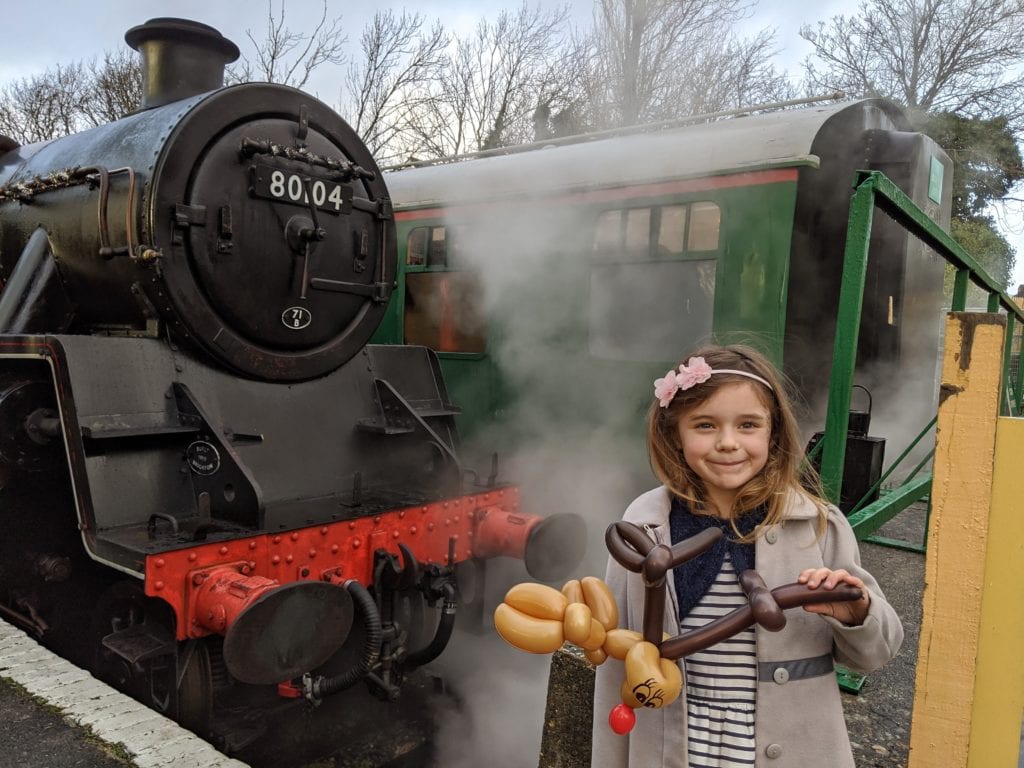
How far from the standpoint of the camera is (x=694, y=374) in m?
1.33

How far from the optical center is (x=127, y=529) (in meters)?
2.64

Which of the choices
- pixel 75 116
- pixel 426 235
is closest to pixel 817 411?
pixel 426 235

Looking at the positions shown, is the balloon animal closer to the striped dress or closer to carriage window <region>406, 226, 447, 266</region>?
the striped dress

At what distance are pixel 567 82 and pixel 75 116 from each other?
47.1 feet

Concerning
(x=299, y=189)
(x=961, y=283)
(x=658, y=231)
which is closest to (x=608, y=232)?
(x=658, y=231)

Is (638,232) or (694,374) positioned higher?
(638,232)

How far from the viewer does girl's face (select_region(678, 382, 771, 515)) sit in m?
1.32

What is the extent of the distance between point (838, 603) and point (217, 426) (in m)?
2.40

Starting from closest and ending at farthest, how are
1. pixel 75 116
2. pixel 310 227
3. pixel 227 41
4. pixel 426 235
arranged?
pixel 310 227 → pixel 227 41 → pixel 426 235 → pixel 75 116

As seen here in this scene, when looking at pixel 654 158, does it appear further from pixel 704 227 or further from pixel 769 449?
pixel 769 449

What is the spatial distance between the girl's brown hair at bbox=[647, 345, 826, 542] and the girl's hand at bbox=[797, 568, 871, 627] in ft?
0.54

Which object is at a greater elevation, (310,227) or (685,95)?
(685,95)

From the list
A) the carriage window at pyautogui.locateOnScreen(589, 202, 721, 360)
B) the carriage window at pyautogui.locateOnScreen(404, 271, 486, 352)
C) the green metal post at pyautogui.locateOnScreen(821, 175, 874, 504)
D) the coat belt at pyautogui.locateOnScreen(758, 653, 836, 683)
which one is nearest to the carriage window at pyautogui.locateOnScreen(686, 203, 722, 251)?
the carriage window at pyautogui.locateOnScreen(589, 202, 721, 360)

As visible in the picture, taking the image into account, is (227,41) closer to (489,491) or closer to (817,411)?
(489,491)
